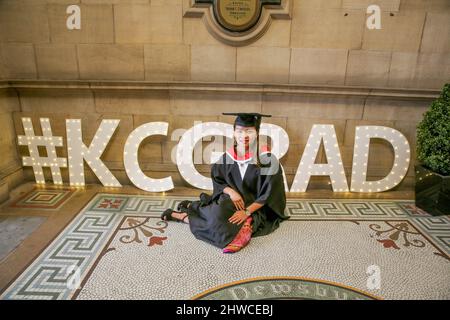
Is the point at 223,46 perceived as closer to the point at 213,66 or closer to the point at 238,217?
the point at 213,66

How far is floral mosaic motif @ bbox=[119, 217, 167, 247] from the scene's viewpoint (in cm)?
287

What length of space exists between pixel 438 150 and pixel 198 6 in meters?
3.23

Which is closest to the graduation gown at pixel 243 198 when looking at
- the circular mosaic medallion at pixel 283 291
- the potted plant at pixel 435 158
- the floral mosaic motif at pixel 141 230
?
the floral mosaic motif at pixel 141 230

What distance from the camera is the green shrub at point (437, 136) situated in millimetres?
3252

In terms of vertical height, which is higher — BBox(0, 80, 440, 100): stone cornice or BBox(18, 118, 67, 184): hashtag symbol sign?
BBox(0, 80, 440, 100): stone cornice

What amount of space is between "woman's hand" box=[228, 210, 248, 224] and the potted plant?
228 centimetres

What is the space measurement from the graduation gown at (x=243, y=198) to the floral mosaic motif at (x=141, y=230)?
0.34 metres

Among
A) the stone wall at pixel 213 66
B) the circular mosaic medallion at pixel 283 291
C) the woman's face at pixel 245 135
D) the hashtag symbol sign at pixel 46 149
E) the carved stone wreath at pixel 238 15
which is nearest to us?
the circular mosaic medallion at pixel 283 291

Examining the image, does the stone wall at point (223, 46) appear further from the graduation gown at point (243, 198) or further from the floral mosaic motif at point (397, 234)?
the floral mosaic motif at point (397, 234)

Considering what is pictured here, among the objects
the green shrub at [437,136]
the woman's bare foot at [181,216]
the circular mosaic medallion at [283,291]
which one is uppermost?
the green shrub at [437,136]

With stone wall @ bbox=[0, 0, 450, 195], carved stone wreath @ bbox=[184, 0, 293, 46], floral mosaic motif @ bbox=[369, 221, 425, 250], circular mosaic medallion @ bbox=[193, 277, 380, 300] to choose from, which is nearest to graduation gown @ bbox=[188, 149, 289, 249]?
Result: circular mosaic medallion @ bbox=[193, 277, 380, 300]

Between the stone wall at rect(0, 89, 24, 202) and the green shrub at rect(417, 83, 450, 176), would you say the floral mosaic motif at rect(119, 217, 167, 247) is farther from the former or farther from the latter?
the green shrub at rect(417, 83, 450, 176)

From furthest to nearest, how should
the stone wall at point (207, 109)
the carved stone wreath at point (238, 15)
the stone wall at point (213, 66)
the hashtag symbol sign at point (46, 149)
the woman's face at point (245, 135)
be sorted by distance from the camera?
1. the hashtag symbol sign at point (46, 149)
2. the stone wall at point (207, 109)
3. the stone wall at point (213, 66)
4. the carved stone wreath at point (238, 15)
5. the woman's face at point (245, 135)
